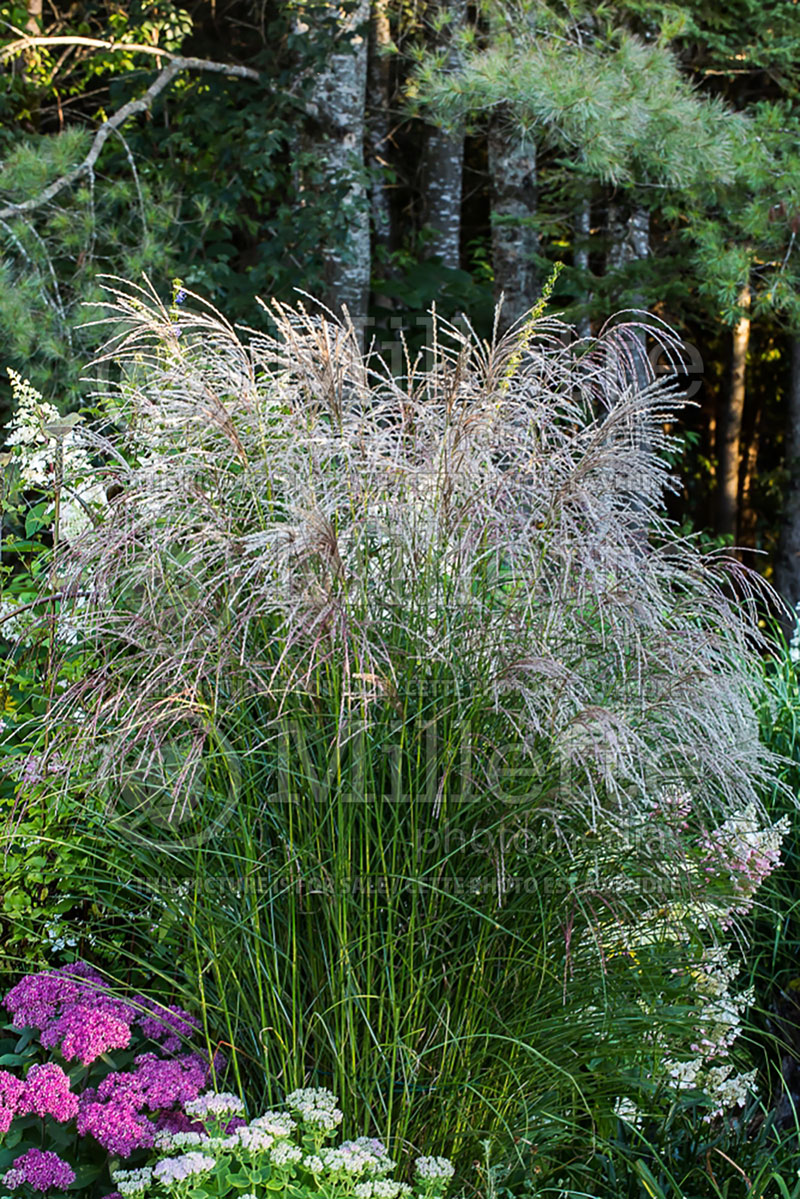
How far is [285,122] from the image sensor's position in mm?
5863

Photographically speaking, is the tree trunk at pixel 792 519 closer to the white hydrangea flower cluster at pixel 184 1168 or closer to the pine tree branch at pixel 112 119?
the pine tree branch at pixel 112 119

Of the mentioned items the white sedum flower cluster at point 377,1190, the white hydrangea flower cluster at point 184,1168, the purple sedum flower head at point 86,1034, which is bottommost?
the purple sedum flower head at point 86,1034

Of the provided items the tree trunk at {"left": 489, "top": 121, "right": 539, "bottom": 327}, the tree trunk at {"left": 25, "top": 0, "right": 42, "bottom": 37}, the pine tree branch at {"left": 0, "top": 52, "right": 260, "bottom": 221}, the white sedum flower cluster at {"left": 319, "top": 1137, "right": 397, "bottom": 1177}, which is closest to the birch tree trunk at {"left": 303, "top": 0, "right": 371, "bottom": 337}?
the pine tree branch at {"left": 0, "top": 52, "right": 260, "bottom": 221}

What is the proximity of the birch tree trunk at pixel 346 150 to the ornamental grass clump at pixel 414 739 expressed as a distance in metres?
4.16

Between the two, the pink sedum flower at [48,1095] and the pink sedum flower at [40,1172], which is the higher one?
the pink sedum flower at [48,1095]

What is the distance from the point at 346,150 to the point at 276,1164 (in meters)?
5.53

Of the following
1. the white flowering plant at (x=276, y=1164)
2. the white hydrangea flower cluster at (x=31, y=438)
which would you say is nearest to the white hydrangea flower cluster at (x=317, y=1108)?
the white flowering plant at (x=276, y=1164)

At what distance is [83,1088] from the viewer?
1965 mm

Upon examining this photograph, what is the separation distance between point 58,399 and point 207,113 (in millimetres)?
1986

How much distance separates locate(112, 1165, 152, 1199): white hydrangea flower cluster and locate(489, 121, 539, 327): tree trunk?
4779 mm

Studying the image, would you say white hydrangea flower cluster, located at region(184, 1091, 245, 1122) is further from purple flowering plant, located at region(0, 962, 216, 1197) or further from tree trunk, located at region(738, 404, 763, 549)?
tree trunk, located at region(738, 404, 763, 549)

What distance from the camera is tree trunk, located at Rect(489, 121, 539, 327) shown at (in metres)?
5.80

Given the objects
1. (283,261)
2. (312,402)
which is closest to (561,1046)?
(312,402)

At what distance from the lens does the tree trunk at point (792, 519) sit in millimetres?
6801
